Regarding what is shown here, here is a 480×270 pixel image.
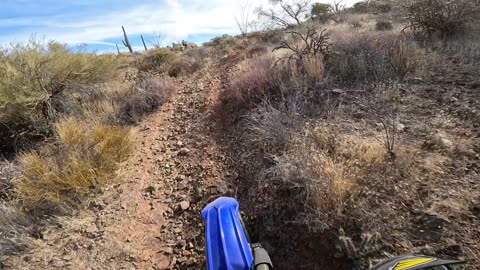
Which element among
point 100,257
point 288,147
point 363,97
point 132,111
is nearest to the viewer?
point 100,257

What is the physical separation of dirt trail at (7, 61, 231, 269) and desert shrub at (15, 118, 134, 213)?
0.24m

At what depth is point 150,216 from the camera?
140 inches

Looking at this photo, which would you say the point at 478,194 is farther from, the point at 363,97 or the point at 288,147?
the point at 363,97

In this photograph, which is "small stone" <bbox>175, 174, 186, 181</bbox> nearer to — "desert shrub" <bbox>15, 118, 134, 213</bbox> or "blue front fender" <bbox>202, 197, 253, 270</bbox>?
"desert shrub" <bbox>15, 118, 134, 213</bbox>

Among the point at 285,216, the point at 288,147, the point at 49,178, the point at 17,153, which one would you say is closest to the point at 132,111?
the point at 17,153

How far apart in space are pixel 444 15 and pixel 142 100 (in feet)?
22.4

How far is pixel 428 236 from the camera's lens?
7.04ft

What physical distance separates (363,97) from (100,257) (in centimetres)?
390

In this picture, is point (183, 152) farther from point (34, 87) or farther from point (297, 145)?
point (34, 87)

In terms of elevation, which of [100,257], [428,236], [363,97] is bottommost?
[100,257]

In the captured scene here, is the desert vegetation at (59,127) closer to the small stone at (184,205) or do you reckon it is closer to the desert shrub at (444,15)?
the small stone at (184,205)

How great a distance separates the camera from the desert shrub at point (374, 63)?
4711 millimetres

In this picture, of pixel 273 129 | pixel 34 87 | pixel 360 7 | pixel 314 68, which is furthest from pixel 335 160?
pixel 360 7

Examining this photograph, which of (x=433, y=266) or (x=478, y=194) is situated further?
(x=478, y=194)
